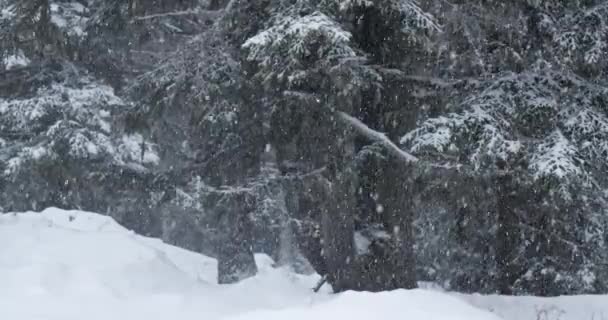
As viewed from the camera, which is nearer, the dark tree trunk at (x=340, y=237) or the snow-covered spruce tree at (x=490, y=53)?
the dark tree trunk at (x=340, y=237)

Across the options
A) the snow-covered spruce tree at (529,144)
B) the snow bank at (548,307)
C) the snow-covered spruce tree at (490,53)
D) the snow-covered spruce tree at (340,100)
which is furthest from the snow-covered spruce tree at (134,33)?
the snow bank at (548,307)

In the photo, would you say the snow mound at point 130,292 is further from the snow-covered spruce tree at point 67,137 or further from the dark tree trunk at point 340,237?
the snow-covered spruce tree at point 67,137

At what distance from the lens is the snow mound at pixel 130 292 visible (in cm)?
558

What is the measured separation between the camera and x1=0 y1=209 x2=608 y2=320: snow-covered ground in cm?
560

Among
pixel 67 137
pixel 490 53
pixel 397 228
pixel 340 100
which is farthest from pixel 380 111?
pixel 67 137

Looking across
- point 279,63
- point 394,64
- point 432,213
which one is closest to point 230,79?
point 279,63

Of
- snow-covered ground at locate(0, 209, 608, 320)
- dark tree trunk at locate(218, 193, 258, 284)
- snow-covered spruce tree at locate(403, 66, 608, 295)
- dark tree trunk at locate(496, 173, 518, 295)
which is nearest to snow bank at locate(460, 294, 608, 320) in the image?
snow-covered ground at locate(0, 209, 608, 320)

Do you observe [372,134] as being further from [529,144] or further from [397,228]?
[529,144]

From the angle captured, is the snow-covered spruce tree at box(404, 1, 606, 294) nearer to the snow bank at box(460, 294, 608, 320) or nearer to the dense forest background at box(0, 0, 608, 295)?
the dense forest background at box(0, 0, 608, 295)

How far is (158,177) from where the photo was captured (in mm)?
13727

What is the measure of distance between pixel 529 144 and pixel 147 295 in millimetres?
5617

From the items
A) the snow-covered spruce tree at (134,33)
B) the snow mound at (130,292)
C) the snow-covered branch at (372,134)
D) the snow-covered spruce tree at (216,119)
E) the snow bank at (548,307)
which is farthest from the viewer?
the snow-covered spruce tree at (134,33)

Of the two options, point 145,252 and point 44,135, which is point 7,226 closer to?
point 145,252

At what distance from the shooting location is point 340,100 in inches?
346
